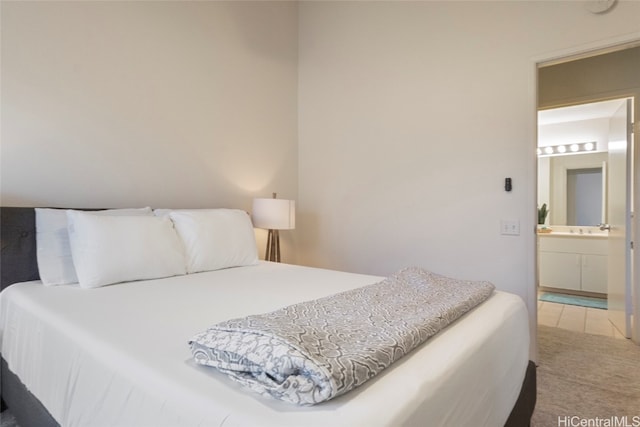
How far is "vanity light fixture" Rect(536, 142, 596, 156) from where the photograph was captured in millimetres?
4650

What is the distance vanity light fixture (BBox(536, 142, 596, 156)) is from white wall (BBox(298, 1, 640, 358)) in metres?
2.91

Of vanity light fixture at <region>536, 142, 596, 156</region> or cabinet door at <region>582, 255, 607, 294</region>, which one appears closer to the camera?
cabinet door at <region>582, 255, 607, 294</region>

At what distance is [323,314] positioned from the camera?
114 centimetres

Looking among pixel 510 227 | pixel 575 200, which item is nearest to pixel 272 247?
pixel 510 227

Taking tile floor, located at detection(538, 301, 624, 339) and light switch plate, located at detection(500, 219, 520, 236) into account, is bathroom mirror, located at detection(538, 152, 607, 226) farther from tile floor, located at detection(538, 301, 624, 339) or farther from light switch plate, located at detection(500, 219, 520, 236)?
light switch plate, located at detection(500, 219, 520, 236)

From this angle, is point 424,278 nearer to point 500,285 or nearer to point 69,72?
point 500,285

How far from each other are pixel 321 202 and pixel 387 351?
2.75 metres

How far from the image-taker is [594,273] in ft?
14.0

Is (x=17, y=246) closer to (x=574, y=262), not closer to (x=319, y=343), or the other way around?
(x=319, y=343)

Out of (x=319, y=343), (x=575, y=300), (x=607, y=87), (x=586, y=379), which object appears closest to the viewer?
(x=319, y=343)

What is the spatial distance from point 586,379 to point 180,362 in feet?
8.32

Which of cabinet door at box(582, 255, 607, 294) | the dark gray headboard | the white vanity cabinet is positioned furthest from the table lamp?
cabinet door at box(582, 255, 607, 294)

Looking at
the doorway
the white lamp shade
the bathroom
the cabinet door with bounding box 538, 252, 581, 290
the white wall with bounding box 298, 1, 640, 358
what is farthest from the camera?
the cabinet door with bounding box 538, 252, 581, 290

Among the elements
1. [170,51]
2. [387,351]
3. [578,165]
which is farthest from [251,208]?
[578,165]
